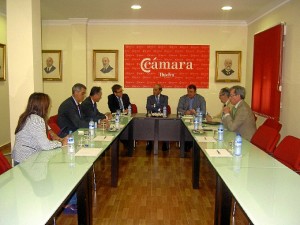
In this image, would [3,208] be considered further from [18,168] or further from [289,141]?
[289,141]

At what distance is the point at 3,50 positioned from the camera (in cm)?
698

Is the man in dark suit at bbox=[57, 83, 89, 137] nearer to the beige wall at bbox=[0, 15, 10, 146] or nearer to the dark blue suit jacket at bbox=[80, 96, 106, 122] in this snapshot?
the dark blue suit jacket at bbox=[80, 96, 106, 122]

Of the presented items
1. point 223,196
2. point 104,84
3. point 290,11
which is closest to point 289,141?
point 223,196

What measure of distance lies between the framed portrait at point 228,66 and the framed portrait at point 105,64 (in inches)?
94.5

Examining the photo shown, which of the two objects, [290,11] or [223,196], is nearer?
[223,196]

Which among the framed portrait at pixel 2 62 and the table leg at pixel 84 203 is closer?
the table leg at pixel 84 203

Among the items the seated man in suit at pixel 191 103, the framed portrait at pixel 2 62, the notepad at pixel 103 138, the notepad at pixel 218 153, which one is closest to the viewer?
the notepad at pixel 218 153

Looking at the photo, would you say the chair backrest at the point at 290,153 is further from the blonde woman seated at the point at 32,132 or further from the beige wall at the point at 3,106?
the beige wall at the point at 3,106

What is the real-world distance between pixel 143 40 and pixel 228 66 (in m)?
2.08

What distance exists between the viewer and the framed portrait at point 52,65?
813 cm

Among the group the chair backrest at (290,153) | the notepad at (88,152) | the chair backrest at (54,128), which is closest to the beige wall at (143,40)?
the chair backrest at (54,128)

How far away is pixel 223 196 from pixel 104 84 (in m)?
5.82

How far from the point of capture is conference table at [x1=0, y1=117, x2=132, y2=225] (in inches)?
67.9

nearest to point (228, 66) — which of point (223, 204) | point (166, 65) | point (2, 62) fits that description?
point (166, 65)
